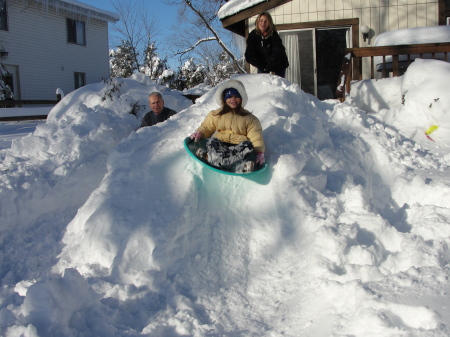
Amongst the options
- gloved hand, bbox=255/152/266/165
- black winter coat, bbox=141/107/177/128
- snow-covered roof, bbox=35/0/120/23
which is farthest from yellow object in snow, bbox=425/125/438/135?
snow-covered roof, bbox=35/0/120/23

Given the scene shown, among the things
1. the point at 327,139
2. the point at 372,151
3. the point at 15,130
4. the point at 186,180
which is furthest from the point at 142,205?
the point at 15,130

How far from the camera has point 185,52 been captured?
2469 centimetres

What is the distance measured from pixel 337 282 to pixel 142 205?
72.5 inches

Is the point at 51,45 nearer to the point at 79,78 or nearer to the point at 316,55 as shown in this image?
the point at 79,78

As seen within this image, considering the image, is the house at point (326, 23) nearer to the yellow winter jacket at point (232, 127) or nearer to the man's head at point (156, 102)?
the man's head at point (156, 102)

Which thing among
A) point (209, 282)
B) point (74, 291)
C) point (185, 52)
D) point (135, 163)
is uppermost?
point (185, 52)

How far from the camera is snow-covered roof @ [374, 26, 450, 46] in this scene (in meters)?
7.77

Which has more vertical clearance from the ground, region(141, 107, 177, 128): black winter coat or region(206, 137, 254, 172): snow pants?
region(141, 107, 177, 128): black winter coat

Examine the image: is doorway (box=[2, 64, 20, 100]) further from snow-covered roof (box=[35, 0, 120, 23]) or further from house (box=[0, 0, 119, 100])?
snow-covered roof (box=[35, 0, 120, 23])

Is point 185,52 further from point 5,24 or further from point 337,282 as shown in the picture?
point 337,282

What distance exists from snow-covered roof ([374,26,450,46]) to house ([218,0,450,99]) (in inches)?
48.2

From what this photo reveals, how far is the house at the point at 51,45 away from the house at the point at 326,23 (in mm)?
11619

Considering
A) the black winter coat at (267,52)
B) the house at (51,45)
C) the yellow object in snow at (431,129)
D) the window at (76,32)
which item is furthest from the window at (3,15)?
the yellow object in snow at (431,129)

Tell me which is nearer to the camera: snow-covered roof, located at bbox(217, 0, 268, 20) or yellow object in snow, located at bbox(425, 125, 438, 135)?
yellow object in snow, located at bbox(425, 125, 438, 135)
